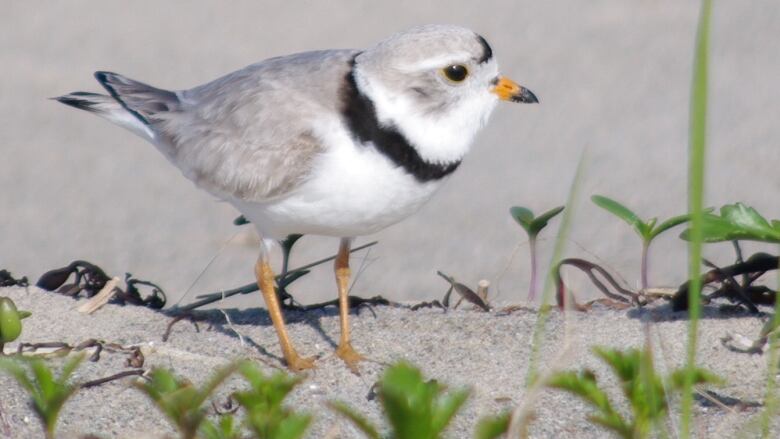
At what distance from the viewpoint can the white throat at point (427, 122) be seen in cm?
333

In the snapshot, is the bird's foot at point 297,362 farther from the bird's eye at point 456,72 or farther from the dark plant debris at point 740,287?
the dark plant debris at point 740,287

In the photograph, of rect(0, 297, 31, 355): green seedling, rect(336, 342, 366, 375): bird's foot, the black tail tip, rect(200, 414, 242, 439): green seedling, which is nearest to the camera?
rect(200, 414, 242, 439): green seedling

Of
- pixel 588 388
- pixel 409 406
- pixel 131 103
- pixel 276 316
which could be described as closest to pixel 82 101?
pixel 131 103

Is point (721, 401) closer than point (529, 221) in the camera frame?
Yes

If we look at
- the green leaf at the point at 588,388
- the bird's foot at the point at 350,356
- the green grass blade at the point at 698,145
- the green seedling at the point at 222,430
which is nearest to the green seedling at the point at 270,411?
the green seedling at the point at 222,430

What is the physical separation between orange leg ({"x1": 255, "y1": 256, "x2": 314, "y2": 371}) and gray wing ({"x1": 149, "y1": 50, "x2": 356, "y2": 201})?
0.77ft

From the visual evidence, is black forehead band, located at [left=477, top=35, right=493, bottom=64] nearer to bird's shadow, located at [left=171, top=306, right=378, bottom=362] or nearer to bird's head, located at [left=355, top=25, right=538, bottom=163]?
bird's head, located at [left=355, top=25, right=538, bottom=163]

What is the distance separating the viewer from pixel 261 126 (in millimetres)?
3523

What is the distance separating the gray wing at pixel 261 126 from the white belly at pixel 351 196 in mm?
46

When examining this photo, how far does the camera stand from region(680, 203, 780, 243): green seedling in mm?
2951

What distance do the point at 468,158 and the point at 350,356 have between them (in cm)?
288

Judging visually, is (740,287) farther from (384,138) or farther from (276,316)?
(276,316)

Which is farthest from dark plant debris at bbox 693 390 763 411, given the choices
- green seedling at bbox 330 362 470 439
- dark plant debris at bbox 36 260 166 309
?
dark plant debris at bbox 36 260 166 309

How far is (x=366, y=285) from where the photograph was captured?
5.14 metres
